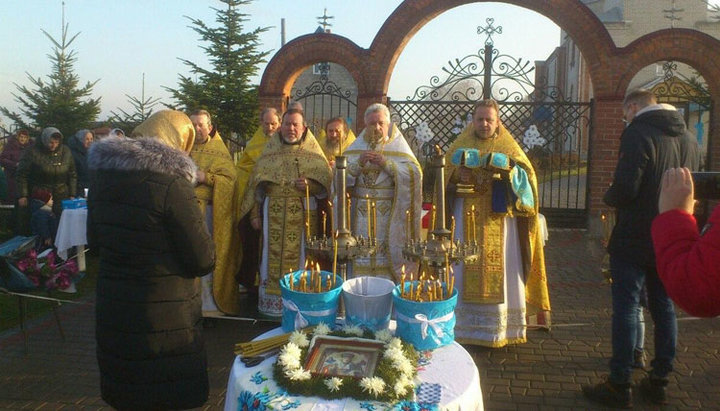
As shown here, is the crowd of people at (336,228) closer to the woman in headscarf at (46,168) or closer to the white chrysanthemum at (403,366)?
the white chrysanthemum at (403,366)

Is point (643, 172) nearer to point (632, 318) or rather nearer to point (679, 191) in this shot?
point (632, 318)

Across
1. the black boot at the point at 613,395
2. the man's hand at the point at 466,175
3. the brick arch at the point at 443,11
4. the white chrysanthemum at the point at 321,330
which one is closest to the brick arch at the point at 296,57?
the brick arch at the point at 443,11

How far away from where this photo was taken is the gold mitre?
2926 millimetres

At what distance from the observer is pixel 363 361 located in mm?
2293

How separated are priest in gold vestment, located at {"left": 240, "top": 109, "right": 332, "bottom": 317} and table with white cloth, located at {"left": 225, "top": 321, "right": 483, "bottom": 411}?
3.11 m

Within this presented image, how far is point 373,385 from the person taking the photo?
210 centimetres

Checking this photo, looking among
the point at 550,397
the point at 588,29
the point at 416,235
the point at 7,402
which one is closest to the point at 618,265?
the point at 550,397

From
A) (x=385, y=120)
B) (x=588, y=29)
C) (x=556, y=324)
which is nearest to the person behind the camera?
(x=385, y=120)

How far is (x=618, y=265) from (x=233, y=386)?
2798 mm

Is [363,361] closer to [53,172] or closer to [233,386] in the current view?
[233,386]

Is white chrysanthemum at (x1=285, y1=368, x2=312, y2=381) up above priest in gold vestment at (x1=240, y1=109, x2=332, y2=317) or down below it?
below

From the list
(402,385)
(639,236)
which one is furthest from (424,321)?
(639,236)

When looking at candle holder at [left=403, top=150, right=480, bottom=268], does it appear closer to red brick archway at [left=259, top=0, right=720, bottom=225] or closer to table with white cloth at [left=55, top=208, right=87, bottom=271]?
table with white cloth at [left=55, top=208, right=87, bottom=271]

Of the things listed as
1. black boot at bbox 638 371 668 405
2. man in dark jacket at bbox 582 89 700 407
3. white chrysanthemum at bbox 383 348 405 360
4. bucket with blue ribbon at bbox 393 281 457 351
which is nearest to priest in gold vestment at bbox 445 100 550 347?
man in dark jacket at bbox 582 89 700 407
